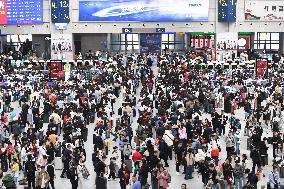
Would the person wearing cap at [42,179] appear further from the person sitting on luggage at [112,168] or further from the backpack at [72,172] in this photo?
the person sitting on luggage at [112,168]

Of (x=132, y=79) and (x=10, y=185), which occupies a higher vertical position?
(x=132, y=79)

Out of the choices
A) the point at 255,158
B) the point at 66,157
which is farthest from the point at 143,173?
the point at 255,158

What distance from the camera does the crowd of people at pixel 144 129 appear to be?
66.7 ft

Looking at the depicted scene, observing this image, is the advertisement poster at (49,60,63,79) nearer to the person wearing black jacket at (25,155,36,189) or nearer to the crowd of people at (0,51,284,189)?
the crowd of people at (0,51,284,189)

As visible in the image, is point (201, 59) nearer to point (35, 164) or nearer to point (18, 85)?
point (18, 85)

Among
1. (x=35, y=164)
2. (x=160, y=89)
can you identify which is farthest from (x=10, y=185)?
(x=160, y=89)

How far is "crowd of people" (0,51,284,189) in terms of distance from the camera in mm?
20344

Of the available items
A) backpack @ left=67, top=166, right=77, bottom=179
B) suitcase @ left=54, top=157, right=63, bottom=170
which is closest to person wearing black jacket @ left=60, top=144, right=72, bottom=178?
backpack @ left=67, top=166, right=77, bottom=179

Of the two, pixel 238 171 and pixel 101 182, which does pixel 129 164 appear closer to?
pixel 101 182

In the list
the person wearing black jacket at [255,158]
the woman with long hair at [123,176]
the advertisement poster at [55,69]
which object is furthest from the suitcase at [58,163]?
the advertisement poster at [55,69]

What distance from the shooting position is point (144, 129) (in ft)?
78.9

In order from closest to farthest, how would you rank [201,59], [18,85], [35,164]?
[35,164]
[18,85]
[201,59]

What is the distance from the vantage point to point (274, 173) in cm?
1917

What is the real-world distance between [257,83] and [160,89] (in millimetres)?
6903
